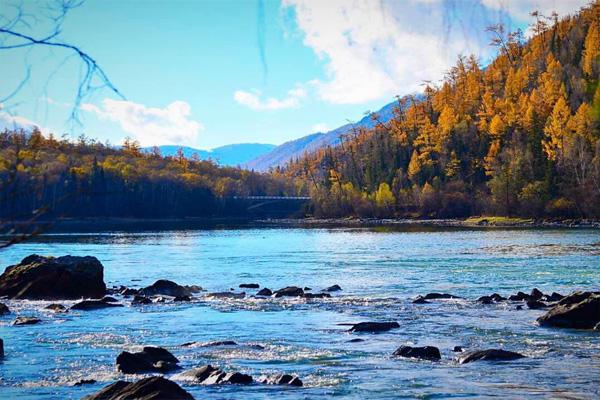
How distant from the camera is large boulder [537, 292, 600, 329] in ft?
85.7

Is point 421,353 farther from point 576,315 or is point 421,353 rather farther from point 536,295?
point 536,295

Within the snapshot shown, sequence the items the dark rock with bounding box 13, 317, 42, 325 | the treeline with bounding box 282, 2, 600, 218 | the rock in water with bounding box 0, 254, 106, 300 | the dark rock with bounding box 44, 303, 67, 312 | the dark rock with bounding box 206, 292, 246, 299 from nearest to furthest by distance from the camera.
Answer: the dark rock with bounding box 13, 317, 42, 325, the dark rock with bounding box 44, 303, 67, 312, the dark rock with bounding box 206, 292, 246, 299, the rock in water with bounding box 0, 254, 106, 300, the treeline with bounding box 282, 2, 600, 218

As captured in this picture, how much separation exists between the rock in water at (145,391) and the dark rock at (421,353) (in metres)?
8.62

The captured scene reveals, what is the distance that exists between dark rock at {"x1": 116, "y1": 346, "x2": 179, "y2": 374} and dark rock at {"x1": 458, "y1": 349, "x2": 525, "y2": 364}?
8.27 meters

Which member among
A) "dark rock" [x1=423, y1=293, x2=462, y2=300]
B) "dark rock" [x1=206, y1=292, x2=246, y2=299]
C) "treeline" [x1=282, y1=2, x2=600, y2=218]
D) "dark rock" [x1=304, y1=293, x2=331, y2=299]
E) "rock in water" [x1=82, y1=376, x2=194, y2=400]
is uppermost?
"treeline" [x1=282, y1=2, x2=600, y2=218]

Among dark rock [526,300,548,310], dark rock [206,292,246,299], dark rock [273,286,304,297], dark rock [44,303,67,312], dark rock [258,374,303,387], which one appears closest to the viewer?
dark rock [258,374,303,387]

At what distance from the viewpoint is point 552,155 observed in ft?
488

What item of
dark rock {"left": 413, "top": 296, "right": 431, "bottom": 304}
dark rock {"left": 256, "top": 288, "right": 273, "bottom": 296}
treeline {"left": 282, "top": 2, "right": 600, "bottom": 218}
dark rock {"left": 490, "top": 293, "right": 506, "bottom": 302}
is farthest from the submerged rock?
treeline {"left": 282, "top": 2, "right": 600, "bottom": 218}

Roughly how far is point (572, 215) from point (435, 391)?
122115 mm

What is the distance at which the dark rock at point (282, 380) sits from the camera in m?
18.1

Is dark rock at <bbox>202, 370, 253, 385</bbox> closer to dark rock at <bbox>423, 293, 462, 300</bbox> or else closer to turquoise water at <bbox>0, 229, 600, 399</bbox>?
turquoise water at <bbox>0, 229, 600, 399</bbox>

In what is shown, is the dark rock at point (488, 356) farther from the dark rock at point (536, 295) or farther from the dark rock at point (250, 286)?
the dark rock at point (250, 286)

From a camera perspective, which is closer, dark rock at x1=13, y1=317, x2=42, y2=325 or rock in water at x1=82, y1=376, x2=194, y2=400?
rock in water at x1=82, y1=376, x2=194, y2=400

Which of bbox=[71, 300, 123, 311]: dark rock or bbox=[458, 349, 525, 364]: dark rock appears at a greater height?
bbox=[458, 349, 525, 364]: dark rock
